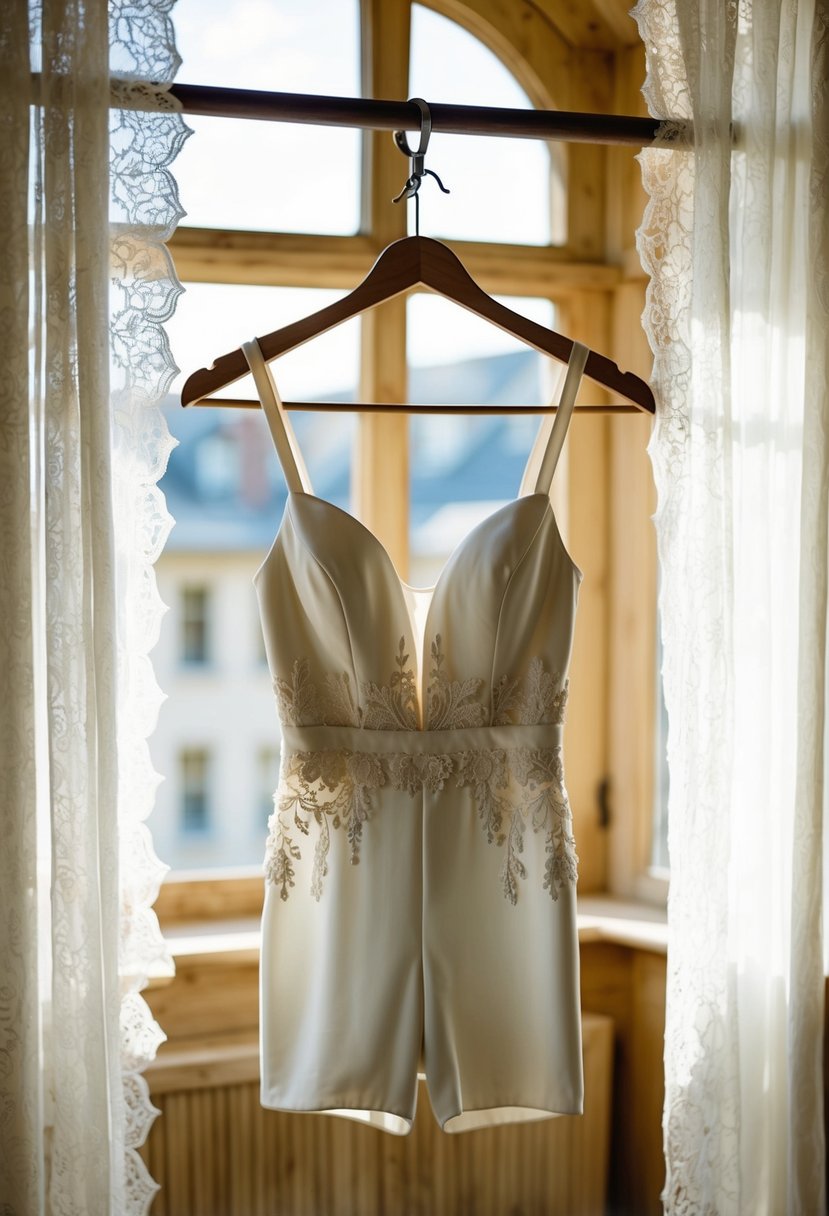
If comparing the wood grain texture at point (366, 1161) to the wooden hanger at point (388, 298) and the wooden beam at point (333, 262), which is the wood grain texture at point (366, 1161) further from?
the wooden beam at point (333, 262)

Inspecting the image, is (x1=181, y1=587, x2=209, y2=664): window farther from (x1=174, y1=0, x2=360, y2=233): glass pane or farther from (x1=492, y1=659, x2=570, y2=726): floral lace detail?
(x1=492, y1=659, x2=570, y2=726): floral lace detail

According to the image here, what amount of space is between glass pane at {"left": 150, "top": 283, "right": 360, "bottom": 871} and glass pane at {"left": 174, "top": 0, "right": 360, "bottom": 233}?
16 cm

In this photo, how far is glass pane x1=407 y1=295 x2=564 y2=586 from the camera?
2357 mm

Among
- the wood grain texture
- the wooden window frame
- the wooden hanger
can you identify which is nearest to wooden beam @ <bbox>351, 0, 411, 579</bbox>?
the wooden window frame

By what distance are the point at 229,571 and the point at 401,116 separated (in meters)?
1.04

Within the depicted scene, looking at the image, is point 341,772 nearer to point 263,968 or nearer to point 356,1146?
point 263,968

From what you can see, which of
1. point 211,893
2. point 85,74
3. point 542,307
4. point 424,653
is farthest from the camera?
point 542,307

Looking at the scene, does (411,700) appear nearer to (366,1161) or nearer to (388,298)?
(388,298)

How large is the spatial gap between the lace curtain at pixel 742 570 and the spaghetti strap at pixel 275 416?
532 mm

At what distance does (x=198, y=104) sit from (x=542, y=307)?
113cm

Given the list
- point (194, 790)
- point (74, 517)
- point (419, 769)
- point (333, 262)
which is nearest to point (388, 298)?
point (74, 517)

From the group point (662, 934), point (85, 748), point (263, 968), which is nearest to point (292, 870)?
point (263, 968)

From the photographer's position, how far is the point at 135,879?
57.3 inches

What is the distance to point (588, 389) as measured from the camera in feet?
7.93
